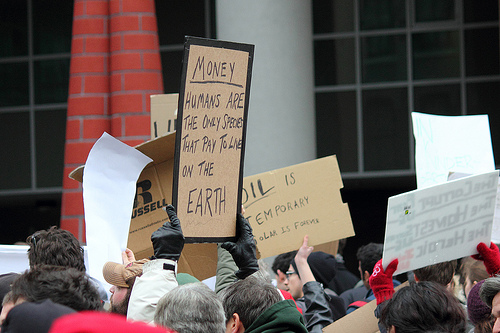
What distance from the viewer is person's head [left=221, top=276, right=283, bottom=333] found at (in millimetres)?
2586

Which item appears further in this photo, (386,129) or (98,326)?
(386,129)

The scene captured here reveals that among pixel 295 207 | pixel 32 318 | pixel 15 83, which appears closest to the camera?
pixel 32 318

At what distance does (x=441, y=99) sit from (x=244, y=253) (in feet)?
25.2

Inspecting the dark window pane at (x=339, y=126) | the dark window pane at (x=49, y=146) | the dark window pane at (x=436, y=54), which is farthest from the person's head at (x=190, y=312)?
the dark window pane at (x=49, y=146)

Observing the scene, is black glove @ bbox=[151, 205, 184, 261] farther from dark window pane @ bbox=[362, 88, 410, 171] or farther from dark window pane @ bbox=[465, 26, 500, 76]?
dark window pane @ bbox=[465, 26, 500, 76]

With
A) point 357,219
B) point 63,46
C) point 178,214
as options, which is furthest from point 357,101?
point 178,214

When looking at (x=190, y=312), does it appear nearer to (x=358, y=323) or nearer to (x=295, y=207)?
(x=358, y=323)

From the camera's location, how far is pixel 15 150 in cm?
1101

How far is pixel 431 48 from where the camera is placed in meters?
9.98

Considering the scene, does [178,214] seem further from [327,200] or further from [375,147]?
[375,147]

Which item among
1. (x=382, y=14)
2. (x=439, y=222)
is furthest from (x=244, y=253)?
(x=382, y=14)

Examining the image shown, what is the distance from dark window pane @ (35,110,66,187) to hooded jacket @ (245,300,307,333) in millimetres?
8822

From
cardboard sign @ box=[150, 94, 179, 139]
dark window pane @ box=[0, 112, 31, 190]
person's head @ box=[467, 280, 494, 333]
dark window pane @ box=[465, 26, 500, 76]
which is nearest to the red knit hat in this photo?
person's head @ box=[467, 280, 494, 333]

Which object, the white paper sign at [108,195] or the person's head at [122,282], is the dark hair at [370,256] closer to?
the white paper sign at [108,195]
